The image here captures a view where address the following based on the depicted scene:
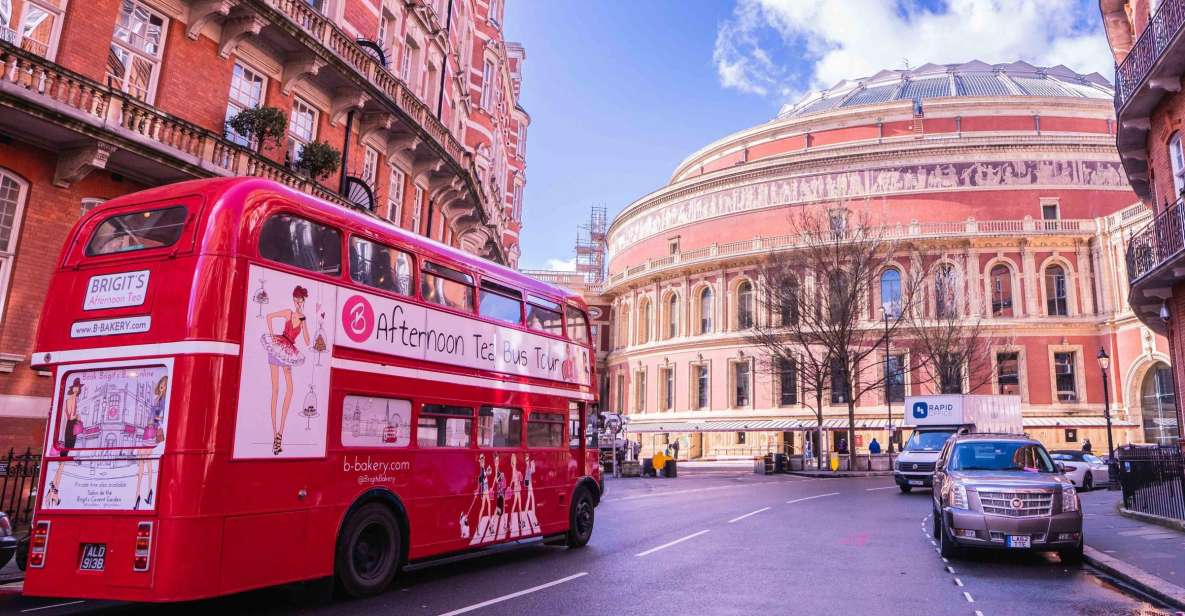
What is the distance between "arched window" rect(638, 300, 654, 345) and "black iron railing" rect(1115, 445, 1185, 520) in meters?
47.0

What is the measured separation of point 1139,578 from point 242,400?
10524mm

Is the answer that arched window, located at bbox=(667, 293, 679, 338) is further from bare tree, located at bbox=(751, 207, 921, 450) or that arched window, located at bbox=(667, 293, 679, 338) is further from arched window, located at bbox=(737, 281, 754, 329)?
bare tree, located at bbox=(751, 207, 921, 450)

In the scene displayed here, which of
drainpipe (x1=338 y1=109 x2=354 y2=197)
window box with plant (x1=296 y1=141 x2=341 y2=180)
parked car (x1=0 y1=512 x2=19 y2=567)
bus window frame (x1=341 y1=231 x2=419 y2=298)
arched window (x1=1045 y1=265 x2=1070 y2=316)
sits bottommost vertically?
parked car (x1=0 y1=512 x2=19 y2=567)

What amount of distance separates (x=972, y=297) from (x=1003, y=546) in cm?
4334

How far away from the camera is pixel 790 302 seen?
41.3 metres

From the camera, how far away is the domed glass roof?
6200 centimetres

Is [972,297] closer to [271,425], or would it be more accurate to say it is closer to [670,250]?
[670,250]

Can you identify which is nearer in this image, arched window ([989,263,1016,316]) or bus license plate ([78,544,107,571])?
bus license plate ([78,544,107,571])

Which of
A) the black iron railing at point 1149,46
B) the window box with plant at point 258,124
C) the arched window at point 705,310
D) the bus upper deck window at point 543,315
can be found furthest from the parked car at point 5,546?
the arched window at point 705,310

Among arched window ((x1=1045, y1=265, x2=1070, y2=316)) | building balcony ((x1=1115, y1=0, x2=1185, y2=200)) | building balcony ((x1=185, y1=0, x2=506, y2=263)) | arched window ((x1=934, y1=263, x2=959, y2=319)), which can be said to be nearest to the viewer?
building balcony ((x1=1115, y1=0, x2=1185, y2=200))

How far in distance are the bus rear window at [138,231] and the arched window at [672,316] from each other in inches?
2154

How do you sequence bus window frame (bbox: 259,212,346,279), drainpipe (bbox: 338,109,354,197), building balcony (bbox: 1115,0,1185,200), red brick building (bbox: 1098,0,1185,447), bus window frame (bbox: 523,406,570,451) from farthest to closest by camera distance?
1. drainpipe (bbox: 338,109,354,197)
2. red brick building (bbox: 1098,0,1185,447)
3. building balcony (bbox: 1115,0,1185,200)
4. bus window frame (bbox: 523,406,570,451)
5. bus window frame (bbox: 259,212,346,279)

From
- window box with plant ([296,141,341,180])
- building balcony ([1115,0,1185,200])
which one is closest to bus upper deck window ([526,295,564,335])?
window box with plant ([296,141,341,180])

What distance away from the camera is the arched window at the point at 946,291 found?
47.3m
